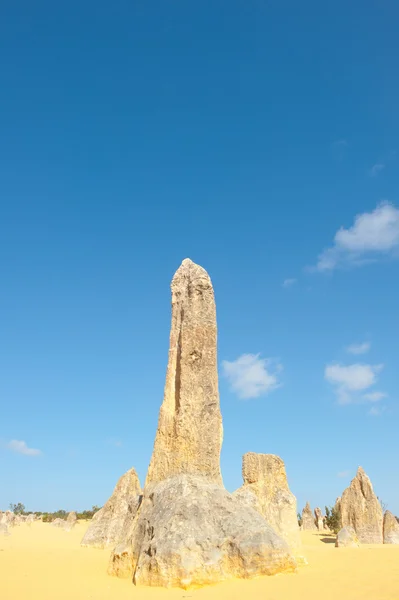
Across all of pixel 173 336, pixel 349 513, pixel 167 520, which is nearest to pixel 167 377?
pixel 173 336

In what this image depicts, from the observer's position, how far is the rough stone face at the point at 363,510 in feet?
87.1

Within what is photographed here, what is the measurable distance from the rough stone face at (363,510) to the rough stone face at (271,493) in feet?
45.2

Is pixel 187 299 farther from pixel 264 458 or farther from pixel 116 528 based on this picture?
pixel 116 528

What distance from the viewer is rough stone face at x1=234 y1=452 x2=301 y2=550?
14.7 m

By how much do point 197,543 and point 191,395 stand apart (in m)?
3.25

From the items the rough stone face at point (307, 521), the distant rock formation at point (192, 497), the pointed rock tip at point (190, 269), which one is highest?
the pointed rock tip at point (190, 269)

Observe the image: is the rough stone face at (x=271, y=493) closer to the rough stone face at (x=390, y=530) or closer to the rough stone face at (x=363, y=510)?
the rough stone face at (x=390, y=530)

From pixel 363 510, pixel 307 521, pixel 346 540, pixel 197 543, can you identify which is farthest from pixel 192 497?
pixel 307 521

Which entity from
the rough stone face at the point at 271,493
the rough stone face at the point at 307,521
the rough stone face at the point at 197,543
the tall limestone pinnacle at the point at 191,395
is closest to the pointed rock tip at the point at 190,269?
the tall limestone pinnacle at the point at 191,395

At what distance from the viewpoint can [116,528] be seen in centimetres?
1958

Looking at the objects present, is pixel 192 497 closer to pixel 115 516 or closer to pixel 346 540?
pixel 115 516

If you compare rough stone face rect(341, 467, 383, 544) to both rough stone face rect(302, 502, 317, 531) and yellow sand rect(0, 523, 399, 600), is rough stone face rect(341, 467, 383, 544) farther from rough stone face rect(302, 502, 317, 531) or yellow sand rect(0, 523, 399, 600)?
yellow sand rect(0, 523, 399, 600)

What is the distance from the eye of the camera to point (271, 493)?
16.0 meters

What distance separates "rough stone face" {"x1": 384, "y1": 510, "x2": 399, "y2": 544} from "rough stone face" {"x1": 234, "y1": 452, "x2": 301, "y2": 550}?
13.6 metres
